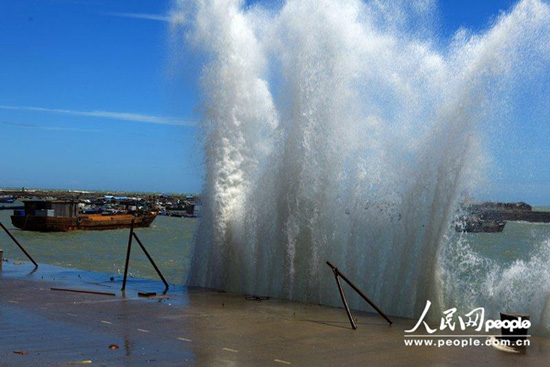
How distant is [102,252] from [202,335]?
3663 centimetres

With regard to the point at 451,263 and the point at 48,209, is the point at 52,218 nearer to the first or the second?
the point at 48,209

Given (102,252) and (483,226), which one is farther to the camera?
(483,226)

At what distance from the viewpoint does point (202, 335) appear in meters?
11.2

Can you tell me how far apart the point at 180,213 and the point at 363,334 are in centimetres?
11964

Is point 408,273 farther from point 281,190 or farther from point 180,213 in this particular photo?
point 180,213

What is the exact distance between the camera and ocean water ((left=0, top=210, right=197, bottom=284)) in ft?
113

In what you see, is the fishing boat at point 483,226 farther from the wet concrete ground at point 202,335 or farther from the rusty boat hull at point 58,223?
the wet concrete ground at point 202,335

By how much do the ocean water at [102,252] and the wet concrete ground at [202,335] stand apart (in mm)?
9012

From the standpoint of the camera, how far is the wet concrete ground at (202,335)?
956cm

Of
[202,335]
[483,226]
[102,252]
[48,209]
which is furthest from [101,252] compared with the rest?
[483,226]

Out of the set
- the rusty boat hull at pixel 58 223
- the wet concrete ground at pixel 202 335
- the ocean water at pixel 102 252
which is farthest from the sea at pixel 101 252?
the wet concrete ground at pixel 202 335

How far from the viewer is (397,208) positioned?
16.9m

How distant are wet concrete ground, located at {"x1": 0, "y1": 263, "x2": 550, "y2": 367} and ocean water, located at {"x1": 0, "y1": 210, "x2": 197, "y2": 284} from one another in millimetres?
9012

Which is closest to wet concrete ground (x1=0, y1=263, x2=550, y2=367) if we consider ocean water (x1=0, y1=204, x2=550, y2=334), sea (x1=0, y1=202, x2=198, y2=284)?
ocean water (x1=0, y1=204, x2=550, y2=334)
